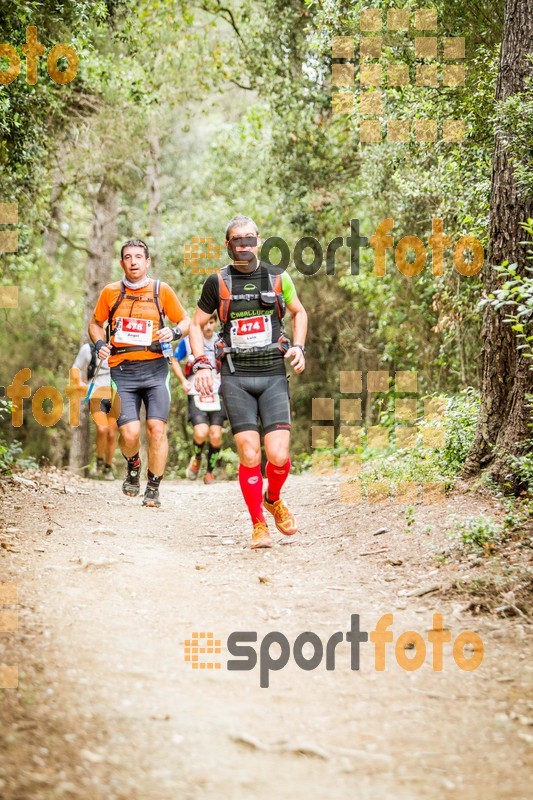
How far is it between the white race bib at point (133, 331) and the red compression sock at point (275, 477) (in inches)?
86.3

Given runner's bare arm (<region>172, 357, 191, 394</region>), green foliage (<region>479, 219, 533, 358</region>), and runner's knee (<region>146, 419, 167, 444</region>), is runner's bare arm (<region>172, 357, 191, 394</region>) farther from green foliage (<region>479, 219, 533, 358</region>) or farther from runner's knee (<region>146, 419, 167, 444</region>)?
green foliage (<region>479, 219, 533, 358</region>)

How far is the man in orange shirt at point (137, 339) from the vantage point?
26.2ft

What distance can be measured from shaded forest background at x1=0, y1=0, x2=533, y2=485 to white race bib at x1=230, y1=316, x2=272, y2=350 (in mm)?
1800

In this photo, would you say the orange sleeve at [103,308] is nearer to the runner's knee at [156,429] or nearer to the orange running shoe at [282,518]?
the runner's knee at [156,429]

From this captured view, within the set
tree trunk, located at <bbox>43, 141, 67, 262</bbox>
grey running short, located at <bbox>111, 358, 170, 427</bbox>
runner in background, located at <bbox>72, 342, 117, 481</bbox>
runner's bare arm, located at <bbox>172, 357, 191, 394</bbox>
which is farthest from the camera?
tree trunk, located at <bbox>43, 141, 67, 262</bbox>

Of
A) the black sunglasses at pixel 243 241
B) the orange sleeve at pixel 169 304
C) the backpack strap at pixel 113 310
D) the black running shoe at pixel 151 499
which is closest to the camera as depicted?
the black sunglasses at pixel 243 241

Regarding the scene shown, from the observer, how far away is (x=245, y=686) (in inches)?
148

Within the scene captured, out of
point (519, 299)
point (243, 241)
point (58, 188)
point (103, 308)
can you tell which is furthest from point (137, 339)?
point (58, 188)

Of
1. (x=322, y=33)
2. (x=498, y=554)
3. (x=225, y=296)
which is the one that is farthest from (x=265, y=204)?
(x=498, y=554)

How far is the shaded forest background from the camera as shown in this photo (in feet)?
29.3

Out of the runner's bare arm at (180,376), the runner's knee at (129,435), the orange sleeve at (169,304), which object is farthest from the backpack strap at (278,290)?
the runner's bare arm at (180,376)

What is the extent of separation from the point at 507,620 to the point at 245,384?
2.74 meters

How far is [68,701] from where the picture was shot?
339 centimetres

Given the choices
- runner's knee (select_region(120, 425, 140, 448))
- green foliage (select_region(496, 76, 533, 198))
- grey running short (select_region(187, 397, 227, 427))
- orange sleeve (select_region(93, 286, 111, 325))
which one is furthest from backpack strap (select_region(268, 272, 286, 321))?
grey running short (select_region(187, 397, 227, 427))
